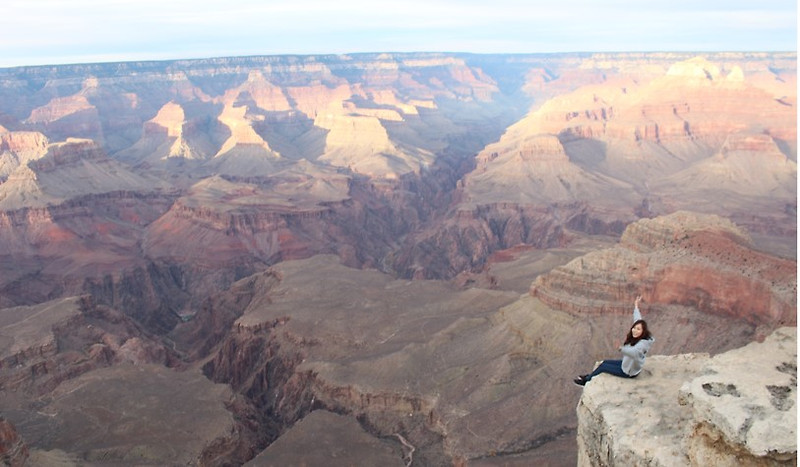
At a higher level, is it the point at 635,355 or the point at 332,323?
the point at 635,355

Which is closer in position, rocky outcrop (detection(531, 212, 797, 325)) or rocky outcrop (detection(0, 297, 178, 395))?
rocky outcrop (detection(531, 212, 797, 325))

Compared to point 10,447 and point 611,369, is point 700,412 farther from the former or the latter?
point 10,447

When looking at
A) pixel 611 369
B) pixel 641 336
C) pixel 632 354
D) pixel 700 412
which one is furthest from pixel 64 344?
pixel 700 412

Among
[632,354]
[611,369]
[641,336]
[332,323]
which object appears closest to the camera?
[641,336]

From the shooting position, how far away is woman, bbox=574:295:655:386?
907 inches

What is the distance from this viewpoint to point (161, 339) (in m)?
104

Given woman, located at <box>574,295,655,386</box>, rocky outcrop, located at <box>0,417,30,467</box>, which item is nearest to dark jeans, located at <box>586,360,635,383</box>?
woman, located at <box>574,295,655,386</box>

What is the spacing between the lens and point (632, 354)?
76.9ft

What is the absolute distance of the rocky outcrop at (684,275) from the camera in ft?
190

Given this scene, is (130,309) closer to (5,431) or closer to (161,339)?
(161,339)

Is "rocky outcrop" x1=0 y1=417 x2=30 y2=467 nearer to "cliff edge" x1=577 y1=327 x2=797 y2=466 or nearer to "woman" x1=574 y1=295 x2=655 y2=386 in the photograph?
"cliff edge" x1=577 y1=327 x2=797 y2=466

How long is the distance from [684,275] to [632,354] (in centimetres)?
4326

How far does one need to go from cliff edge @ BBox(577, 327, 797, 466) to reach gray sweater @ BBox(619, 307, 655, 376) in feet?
1.55

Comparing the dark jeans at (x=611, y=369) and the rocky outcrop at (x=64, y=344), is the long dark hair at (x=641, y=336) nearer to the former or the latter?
the dark jeans at (x=611, y=369)
